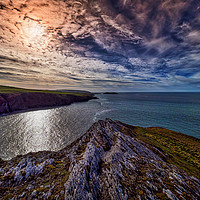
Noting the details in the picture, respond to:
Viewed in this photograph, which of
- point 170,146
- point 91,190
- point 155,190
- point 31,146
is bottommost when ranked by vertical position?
point 31,146

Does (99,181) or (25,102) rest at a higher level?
(99,181)

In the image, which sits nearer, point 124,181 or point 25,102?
point 124,181

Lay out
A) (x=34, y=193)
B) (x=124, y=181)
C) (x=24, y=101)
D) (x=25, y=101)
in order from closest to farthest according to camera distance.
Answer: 1. (x=34, y=193)
2. (x=124, y=181)
3. (x=24, y=101)
4. (x=25, y=101)

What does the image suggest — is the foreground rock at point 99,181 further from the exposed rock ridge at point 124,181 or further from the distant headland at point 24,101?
the distant headland at point 24,101

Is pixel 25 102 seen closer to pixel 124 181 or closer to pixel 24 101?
pixel 24 101

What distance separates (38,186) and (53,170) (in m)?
2.94

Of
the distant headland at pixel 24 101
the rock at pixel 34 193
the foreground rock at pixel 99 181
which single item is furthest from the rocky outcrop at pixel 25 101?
the rock at pixel 34 193

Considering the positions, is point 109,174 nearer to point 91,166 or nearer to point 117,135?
point 91,166

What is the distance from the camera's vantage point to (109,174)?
11.1m

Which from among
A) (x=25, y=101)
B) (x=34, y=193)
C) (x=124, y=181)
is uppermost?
(x=124, y=181)

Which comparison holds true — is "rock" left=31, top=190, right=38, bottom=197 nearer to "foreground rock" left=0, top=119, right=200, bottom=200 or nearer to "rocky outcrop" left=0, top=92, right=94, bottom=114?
"foreground rock" left=0, top=119, right=200, bottom=200

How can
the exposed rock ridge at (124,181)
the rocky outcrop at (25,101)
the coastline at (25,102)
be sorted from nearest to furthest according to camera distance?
the exposed rock ridge at (124,181)
the coastline at (25,102)
the rocky outcrop at (25,101)

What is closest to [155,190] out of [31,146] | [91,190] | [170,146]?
[91,190]

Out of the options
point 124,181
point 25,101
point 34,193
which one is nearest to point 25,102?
point 25,101
